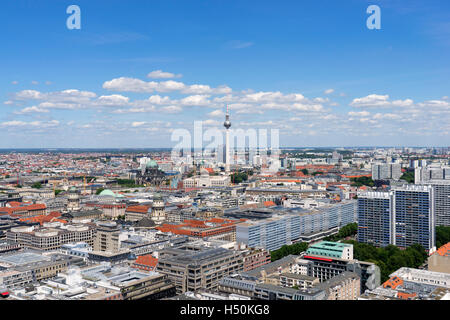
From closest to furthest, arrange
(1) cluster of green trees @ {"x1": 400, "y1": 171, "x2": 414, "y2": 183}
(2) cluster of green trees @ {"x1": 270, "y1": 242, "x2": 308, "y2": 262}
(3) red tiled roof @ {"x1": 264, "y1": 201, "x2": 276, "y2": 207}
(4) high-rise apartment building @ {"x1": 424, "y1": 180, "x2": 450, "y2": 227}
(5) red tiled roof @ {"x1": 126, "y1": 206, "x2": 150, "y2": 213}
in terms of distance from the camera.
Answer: (2) cluster of green trees @ {"x1": 270, "y1": 242, "x2": 308, "y2": 262}
(4) high-rise apartment building @ {"x1": 424, "y1": 180, "x2": 450, "y2": 227}
(5) red tiled roof @ {"x1": 126, "y1": 206, "x2": 150, "y2": 213}
(3) red tiled roof @ {"x1": 264, "y1": 201, "x2": 276, "y2": 207}
(1) cluster of green trees @ {"x1": 400, "y1": 171, "x2": 414, "y2": 183}

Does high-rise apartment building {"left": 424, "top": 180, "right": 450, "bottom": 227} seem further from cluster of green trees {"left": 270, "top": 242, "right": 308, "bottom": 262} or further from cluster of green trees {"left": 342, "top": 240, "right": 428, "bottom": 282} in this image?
cluster of green trees {"left": 270, "top": 242, "right": 308, "bottom": 262}

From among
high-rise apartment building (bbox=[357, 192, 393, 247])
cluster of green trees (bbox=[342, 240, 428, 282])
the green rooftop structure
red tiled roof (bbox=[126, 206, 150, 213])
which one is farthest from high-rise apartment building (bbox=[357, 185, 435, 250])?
red tiled roof (bbox=[126, 206, 150, 213])

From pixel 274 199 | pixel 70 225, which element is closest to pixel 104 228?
pixel 70 225

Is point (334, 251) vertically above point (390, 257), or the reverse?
point (334, 251)

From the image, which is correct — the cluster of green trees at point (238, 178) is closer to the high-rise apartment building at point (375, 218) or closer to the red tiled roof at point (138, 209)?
the red tiled roof at point (138, 209)

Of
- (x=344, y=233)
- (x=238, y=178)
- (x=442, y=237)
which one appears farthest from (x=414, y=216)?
(x=238, y=178)

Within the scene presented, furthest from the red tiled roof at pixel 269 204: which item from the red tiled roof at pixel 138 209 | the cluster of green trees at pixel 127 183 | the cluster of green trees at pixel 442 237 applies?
the cluster of green trees at pixel 127 183

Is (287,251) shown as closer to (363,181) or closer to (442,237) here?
(442,237)
